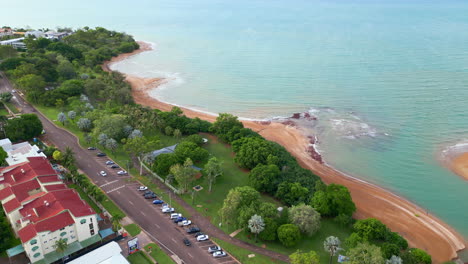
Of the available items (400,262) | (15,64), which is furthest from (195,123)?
(15,64)

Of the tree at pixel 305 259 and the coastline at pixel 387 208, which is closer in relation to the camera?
the tree at pixel 305 259

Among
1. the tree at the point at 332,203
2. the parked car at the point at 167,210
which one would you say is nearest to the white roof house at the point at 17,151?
the parked car at the point at 167,210

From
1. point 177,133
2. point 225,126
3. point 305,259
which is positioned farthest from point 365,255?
point 177,133

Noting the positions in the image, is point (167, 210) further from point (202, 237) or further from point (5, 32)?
point (5, 32)

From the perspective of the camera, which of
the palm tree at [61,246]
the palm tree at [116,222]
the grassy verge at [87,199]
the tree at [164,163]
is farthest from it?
the tree at [164,163]

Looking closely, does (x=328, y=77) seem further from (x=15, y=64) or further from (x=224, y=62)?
(x=15, y=64)

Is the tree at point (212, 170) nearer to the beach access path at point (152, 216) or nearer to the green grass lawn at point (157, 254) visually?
the beach access path at point (152, 216)

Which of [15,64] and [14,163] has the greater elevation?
[15,64]

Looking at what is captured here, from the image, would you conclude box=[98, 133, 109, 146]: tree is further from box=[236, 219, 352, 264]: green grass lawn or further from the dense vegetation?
box=[236, 219, 352, 264]: green grass lawn
